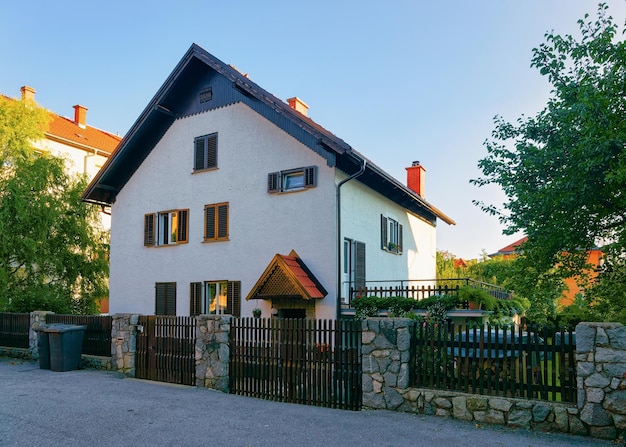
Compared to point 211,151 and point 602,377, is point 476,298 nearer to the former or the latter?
point 602,377

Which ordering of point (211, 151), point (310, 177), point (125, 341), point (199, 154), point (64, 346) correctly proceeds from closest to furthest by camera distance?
1. point (125, 341)
2. point (64, 346)
3. point (310, 177)
4. point (211, 151)
5. point (199, 154)

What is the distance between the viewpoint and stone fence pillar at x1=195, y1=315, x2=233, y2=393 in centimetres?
1098

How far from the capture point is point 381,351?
30.1 feet

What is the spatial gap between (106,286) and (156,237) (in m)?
6.54

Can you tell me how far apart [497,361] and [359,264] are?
8.80m

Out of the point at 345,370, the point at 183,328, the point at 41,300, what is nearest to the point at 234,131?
the point at 183,328

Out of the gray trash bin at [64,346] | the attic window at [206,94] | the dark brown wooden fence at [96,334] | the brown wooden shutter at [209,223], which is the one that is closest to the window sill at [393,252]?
the brown wooden shutter at [209,223]

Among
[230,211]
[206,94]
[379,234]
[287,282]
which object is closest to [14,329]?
[230,211]

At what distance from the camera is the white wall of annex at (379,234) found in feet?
53.6

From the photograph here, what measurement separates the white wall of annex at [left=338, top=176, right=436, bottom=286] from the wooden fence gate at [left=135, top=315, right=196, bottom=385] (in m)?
5.81

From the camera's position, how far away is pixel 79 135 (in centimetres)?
3456

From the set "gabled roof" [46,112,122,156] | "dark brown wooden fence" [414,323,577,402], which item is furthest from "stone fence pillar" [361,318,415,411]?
"gabled roof" [46,112,122,156]

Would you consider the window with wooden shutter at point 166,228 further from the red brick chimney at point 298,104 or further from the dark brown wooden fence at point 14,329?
the red brick chimney at point 298,104

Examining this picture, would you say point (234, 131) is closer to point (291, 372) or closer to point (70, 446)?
point (291, 372)
